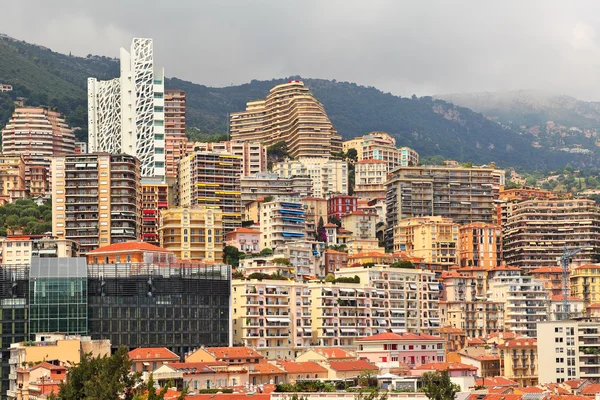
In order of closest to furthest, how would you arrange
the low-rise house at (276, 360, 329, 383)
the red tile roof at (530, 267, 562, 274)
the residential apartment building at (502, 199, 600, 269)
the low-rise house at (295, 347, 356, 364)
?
1. the low-rise house at (276, 360, 329, 383)
2. the low-rise house at (295, 347, 356, 364)
3. the red tile roof at (530, 267, 562, 274)
4. the residential apartment building at (502, 199, 600, 269)

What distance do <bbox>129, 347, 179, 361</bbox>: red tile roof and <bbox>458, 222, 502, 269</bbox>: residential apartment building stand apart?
7644cm

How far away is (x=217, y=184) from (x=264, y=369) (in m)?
80.3

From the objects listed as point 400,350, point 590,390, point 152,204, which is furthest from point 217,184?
point 590,390

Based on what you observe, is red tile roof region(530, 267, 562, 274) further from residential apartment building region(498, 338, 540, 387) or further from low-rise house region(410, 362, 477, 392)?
low-rise house region(410, 362, 477, 392)

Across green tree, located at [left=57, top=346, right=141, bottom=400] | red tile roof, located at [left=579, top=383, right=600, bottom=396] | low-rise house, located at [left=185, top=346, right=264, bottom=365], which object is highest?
green tree, located at [left=57, top=346, right=141, bottom=400]

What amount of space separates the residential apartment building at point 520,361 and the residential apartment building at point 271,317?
22.2 metres

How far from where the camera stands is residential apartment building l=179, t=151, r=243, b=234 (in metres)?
189

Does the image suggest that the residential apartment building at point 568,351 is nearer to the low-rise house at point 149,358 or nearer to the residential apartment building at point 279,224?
the low-rise house at point 149,358

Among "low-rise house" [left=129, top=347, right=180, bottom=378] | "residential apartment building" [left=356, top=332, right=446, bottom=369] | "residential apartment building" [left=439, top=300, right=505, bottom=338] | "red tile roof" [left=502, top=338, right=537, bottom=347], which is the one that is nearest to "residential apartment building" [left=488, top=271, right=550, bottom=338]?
"residential apartment building" [left=439, top=300, right=505, bottom=338]

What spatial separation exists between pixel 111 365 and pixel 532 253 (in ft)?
401

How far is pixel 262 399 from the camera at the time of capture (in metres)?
93.5

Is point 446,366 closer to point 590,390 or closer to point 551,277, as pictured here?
point 590,390

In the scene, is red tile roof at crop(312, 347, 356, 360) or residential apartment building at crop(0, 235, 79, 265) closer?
red tile roof at crop(312, 347, 356, 360)

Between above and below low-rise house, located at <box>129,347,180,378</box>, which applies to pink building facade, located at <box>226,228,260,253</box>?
above
